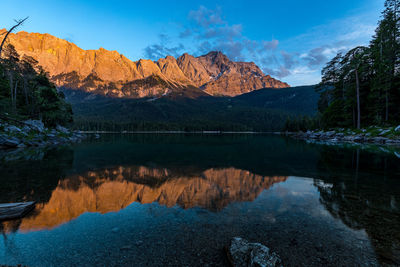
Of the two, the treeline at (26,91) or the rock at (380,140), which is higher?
the treeline at (26,91)

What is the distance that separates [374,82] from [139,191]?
6583 cm

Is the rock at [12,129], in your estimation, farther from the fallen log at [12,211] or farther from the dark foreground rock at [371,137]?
the dark foreground rock at [371,137]

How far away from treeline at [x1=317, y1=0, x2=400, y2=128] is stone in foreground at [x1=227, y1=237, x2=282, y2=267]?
60.7m

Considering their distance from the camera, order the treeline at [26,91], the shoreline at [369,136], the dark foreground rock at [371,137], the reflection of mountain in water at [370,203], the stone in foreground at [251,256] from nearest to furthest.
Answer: the stone in foreground at [251,256], the reflection of mountain in water at [370,203], the shoreline at [369,136], the dark foreground rock at [371,137], the treeline at [26,91]

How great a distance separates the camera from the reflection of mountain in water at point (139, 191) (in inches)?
404

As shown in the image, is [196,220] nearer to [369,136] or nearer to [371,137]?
[371,137]

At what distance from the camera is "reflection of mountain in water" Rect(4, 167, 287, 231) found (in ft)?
33.7

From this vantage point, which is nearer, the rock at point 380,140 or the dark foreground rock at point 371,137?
the dark foreground rock at point 371,137

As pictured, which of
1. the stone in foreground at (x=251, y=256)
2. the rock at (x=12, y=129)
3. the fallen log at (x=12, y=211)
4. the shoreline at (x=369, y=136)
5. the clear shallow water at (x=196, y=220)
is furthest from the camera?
the shoreline at (x=369, y=136)

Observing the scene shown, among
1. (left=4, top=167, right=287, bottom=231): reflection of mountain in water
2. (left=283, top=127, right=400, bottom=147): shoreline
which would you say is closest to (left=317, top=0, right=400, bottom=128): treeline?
(left=283, top=127, right=400, bottom=147): shoreline

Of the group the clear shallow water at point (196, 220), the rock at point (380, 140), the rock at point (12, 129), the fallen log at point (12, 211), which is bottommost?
the clear shallow water at point (196, 220)

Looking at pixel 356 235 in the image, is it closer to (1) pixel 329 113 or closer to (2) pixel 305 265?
(2) pixel 305 265

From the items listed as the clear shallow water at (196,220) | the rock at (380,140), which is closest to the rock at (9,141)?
the clear shallow water at (196,220)

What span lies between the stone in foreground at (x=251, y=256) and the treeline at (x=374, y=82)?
60.7 meters
